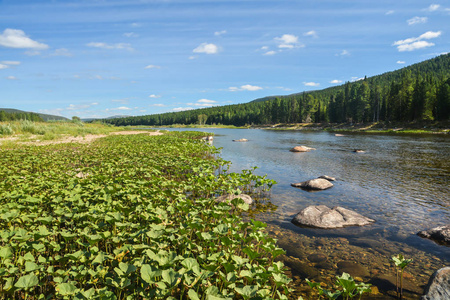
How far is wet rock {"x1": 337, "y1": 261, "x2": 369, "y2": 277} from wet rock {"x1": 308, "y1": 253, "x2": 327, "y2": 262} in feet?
1.34

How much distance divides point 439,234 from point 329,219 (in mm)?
3217

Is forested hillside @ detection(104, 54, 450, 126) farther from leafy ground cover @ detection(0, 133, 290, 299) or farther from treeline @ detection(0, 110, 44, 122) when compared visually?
treeline @ detection(0, 110, 44, 122)

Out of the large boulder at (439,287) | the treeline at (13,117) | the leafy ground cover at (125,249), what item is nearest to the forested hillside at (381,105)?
the large boulder at (439,287)

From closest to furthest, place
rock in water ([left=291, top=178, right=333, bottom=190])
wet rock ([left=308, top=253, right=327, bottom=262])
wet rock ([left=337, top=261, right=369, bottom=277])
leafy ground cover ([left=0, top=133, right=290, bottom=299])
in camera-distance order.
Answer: leafy ground cover ([left=0, top=133, right=290, bottom=299]) < wet rock ([left=337, top=261, right=369, bottom=277]) < wet rock ([left=308, top=253, right=327, bottom=262]) < rock in water ([left=291, top=178, right=333, bottom=190])

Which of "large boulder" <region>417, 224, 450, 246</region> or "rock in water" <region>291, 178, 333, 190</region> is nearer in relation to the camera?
"large boulder" <region>417, 224, 450, 246</region>

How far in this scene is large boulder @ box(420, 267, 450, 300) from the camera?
4.48m

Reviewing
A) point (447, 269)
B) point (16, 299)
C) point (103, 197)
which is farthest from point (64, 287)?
point (447, 269)

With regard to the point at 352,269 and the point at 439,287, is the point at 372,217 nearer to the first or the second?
the point at 352,269

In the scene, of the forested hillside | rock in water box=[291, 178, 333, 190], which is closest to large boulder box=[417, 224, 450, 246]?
rock in water box=[291, 178, 333, 190]

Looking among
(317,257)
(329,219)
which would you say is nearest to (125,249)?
(317,257)

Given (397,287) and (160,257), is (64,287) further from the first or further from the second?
(397,287)

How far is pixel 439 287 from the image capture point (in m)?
4.58

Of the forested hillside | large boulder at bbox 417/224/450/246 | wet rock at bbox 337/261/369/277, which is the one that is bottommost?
wet rock at bbox 337/261/369/277

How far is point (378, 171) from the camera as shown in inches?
708
